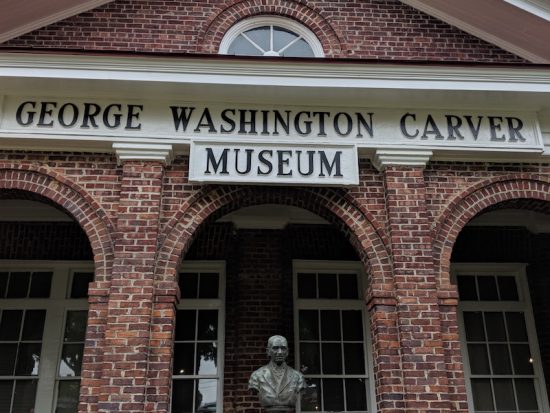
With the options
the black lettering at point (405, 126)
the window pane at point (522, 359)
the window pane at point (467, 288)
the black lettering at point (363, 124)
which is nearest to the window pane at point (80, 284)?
the black lettering at point (363, 124)

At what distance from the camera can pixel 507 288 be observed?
386 inches

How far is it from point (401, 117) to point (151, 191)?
3409 millimetres

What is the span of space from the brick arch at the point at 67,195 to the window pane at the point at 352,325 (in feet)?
13.1

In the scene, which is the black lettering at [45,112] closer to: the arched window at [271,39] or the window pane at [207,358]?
the arched window at [271,39]

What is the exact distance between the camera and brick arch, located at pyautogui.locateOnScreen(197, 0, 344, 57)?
8.72 m

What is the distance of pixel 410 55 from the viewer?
28.9 feet

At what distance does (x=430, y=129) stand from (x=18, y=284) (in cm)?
670

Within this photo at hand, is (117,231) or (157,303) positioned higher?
(117,231)

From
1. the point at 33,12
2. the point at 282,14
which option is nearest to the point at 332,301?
the point at 282,14

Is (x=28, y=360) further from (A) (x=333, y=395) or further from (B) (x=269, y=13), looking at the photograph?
(B) (x=269, y=13)

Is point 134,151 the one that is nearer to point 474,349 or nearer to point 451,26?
point 451,26

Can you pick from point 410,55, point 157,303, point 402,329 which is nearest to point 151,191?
point 157,303

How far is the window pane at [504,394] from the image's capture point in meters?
9.05

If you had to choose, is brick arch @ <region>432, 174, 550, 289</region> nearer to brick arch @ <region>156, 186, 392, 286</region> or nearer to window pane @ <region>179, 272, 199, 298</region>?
brick arch @ <region>156, 186, 392, 286</region>
